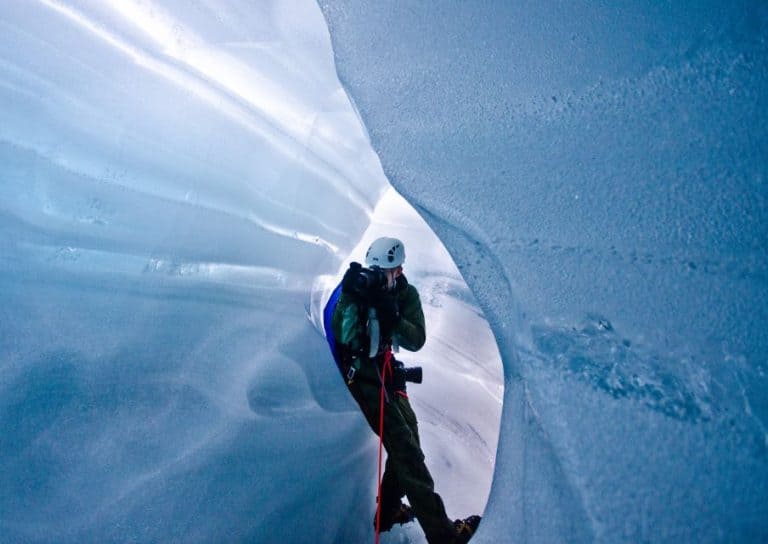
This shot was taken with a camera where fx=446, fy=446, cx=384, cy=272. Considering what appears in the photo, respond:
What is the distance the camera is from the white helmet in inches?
86.7

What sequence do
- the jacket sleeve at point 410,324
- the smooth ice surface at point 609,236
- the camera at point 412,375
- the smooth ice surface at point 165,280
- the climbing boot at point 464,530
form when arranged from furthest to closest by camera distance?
the camera at point 412,375 < the jacket sleeve at point 410,324 < the climbing boot at point 464,530 < the smooth ice surface at point 165,280 < the smooth ice surface at point 609,236

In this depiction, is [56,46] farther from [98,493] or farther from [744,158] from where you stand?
[744,158]

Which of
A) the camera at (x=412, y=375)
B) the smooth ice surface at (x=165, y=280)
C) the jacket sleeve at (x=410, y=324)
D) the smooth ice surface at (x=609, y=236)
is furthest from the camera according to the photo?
the camera at (x=412, y=375)

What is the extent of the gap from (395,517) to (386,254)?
144 cm

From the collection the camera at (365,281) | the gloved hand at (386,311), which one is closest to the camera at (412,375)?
the gloved hand at (386,311)

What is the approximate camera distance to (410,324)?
7.23 ft

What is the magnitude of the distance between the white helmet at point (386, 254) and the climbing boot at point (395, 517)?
1.35 meters

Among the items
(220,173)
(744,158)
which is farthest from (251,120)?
(744,158)

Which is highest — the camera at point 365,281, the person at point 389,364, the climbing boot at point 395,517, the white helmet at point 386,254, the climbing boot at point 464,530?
the white helmet at point 386,254

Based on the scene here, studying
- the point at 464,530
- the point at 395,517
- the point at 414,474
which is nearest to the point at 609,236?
the point at 414,474

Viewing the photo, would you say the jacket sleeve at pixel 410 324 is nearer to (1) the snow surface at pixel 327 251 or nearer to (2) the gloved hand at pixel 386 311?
(2) the gloved hand at pixel 386 311

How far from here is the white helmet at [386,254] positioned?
2.20 m

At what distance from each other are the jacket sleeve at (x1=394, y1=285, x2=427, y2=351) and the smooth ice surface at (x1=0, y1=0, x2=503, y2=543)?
1.68 ft

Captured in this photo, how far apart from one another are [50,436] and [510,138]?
1786 millimetres
